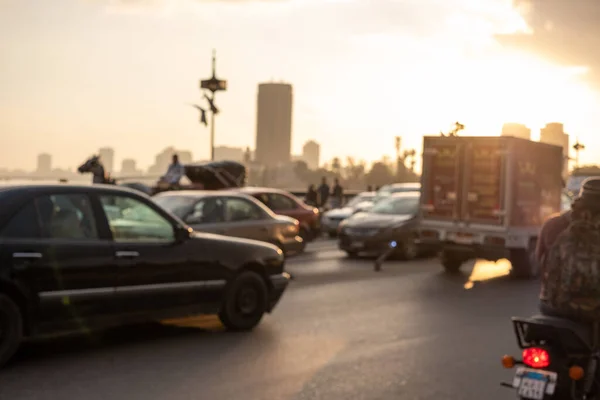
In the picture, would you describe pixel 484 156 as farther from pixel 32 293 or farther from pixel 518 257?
pixel 32 293

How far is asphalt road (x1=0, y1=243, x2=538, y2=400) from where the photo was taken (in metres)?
7.09

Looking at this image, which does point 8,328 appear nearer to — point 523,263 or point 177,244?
point 177,244

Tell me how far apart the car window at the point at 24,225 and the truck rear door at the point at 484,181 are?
1037 cm

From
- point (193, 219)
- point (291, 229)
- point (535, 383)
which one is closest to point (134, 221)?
point (535, 383)

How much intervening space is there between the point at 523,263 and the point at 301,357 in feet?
30.4

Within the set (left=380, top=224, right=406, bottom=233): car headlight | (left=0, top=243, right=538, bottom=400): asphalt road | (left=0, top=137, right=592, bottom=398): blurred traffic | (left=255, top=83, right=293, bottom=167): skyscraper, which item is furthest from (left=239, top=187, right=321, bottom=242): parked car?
(left=255, top=83, right=293, bottom=167): skyscraper

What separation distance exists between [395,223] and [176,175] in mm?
7047

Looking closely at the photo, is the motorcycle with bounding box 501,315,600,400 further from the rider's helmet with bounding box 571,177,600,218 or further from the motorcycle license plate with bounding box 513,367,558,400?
the rider's helmet with bounding box 571,177,600,218

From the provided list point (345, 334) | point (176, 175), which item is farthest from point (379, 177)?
point (345, 334)

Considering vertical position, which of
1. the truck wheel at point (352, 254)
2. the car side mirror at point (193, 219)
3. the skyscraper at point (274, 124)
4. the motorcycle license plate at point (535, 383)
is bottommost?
the truck wheel at point (352, 254)

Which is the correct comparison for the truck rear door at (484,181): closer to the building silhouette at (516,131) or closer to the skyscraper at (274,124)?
the building silhouette at (516,131)

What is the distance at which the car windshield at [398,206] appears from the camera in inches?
836

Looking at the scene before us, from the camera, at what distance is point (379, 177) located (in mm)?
123125

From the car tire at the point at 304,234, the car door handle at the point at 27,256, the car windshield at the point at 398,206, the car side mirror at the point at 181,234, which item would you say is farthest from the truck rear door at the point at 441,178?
the car door handle at the point at 27,256
